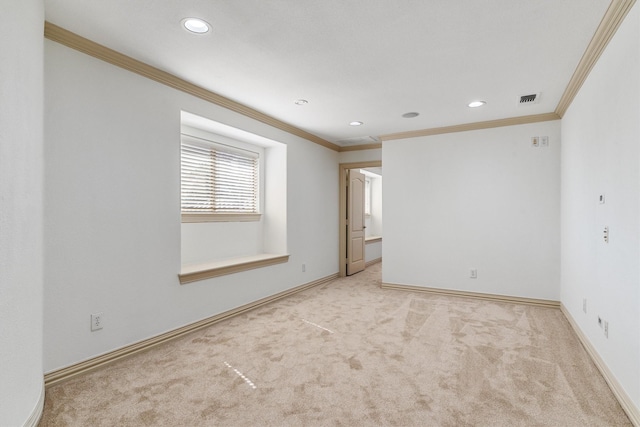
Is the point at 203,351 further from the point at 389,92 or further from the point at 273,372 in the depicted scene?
the point at 389,92

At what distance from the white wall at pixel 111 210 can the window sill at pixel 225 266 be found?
0.09 meters

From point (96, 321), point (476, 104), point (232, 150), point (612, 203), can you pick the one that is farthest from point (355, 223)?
point (96, 321)

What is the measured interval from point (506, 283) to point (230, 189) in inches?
151

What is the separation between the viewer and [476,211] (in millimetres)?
4582

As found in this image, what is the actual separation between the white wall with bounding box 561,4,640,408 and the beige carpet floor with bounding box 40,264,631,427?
1.06 ft

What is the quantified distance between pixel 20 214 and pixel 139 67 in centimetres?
167

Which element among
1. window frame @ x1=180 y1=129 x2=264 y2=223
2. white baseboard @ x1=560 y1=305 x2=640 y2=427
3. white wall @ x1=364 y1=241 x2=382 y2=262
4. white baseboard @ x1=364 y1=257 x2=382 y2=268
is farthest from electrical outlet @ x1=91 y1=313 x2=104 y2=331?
white wall @ x1=364 y1=241 x2=382 y2=262

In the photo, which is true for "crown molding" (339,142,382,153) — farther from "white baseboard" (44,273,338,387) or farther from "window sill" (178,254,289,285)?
"white baseboard" (44,273,338,387)

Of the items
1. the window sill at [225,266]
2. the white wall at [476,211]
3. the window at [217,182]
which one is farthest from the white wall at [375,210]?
the window at [217,182]

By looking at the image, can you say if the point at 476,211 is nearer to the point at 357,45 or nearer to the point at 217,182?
the point at 357,45

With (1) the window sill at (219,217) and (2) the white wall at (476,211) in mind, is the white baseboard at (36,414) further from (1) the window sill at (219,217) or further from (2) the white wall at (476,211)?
(2) the white wall at (476,211)

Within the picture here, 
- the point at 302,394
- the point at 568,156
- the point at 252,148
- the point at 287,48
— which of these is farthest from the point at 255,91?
the point at 568,156

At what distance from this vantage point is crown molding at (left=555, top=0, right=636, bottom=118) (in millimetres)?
1975

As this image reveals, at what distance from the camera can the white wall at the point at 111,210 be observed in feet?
7.45
